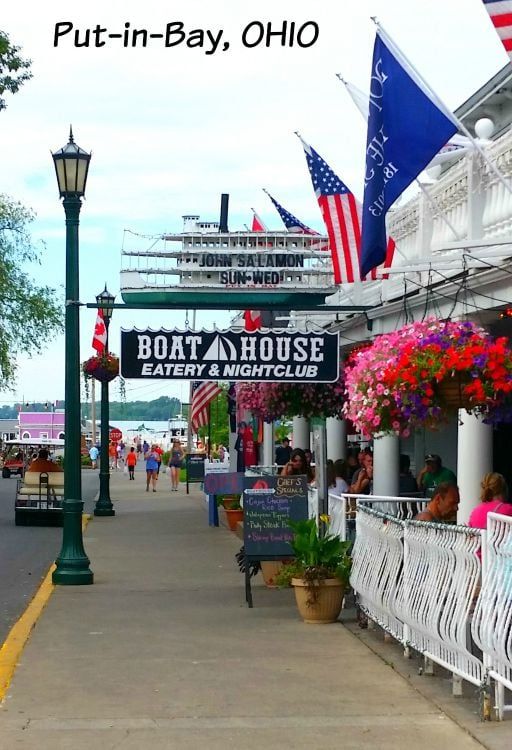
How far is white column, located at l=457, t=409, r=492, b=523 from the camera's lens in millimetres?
14164

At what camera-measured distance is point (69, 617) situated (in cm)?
1316

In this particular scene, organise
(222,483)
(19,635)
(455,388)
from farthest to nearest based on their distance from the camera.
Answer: (222,483)
(19,635)
(455,388)

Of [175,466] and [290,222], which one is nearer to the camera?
[290,222]

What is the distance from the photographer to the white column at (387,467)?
62.1ft

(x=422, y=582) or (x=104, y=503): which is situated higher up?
(x=422, y=582)

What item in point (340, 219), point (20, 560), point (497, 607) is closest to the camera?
point (497, 607)

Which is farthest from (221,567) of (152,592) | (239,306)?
(239,306)

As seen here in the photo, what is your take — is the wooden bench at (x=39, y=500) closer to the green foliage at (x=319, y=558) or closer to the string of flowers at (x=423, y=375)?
the green foliage at (x=319, y=558)

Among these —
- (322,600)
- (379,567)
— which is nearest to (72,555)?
(322,600)

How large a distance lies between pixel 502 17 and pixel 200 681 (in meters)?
5.25

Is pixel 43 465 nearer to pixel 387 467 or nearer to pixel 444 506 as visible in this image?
pixel 387 467

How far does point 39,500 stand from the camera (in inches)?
1107

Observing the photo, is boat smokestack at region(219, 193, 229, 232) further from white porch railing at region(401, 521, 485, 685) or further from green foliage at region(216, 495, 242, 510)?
white porch railing at region(401, 521, 485, 685)

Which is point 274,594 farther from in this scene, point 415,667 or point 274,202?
point 274,202
